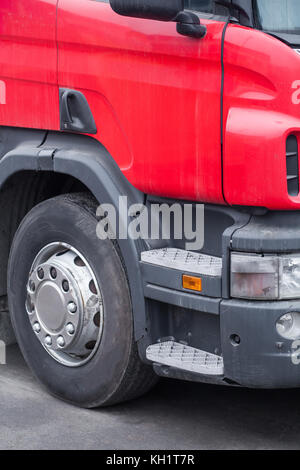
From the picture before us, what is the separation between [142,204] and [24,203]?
104 cm

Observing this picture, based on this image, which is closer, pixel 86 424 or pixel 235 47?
pixel 235 47

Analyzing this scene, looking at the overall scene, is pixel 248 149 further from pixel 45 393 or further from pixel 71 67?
pixel 45 393

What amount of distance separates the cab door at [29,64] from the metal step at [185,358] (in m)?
1.16

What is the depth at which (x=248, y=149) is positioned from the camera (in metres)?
3.70

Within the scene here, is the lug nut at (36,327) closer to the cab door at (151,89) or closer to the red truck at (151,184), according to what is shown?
the red truck at (151,184)

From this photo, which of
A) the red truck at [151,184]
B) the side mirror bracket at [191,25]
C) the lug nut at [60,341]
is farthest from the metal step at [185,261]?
the side mirror bracket at [191,25]

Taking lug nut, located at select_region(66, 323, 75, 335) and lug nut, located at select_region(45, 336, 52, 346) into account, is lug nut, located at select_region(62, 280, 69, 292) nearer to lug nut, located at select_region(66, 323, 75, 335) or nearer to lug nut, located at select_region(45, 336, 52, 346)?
lug nut, located at select_region(66, 323, 75, 335)

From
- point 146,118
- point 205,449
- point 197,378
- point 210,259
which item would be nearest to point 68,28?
point 146,118

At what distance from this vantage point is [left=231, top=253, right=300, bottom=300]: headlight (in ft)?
12.2

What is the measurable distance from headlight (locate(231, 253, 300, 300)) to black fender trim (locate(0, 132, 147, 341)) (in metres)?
0.55

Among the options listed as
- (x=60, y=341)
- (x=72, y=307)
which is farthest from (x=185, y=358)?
(x=60, y=341)

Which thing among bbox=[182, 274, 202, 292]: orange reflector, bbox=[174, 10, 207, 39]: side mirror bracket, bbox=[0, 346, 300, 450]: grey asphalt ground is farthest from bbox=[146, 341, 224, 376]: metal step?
bbox=[174, 10, 207, 39]: side mirror bracket

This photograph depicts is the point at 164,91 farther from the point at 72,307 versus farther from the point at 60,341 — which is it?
the point at 60,341
